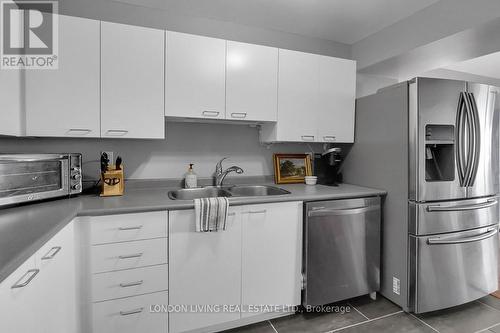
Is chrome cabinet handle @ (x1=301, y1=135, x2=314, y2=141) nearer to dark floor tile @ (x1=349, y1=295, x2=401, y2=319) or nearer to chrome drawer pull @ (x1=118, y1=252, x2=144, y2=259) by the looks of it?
dark floor tile @ (x1=349, y1=295, x2=401, y2=319)

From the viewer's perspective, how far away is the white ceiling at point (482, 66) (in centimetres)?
332

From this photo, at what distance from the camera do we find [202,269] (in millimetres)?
1611

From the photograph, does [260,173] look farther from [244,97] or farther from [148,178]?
[148,178]

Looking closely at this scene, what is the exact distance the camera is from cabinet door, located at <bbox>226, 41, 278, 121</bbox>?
2.00m

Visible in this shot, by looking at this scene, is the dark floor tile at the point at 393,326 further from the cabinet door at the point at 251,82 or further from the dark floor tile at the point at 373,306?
the cabinet door at the point at 251,82

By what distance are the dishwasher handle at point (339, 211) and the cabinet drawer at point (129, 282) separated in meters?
1.06

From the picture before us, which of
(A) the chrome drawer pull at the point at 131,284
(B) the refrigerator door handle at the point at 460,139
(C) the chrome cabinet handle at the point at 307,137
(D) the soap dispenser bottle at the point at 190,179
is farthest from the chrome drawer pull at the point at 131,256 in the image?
(B) the refrigerator door handle at the point at 460,139

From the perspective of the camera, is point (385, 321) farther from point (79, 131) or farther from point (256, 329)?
point (79, 131)

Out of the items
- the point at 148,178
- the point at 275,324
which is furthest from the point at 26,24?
the point at 275,324

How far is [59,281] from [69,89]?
116 centimetres

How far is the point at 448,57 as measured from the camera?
7.82ft

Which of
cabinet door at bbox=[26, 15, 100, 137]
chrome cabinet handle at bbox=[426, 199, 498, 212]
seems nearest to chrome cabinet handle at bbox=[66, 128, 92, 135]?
cabinet door at bbox=[26, 15, 100, 137]

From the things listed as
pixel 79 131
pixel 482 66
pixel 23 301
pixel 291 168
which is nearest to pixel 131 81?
pixel 79 131

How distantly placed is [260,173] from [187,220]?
1.11 m
